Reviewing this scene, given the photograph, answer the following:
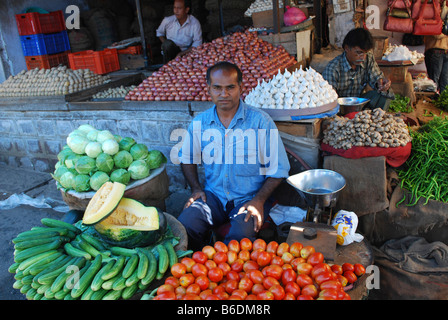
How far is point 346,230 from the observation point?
8.39 feet

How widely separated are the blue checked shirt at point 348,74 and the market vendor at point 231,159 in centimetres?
181

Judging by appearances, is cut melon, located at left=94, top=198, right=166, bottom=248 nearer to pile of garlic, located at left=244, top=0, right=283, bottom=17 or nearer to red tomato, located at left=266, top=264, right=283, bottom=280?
red tomato, located at left=266, top=264, right=283, bottom=280

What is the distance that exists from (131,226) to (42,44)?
22.5 feet

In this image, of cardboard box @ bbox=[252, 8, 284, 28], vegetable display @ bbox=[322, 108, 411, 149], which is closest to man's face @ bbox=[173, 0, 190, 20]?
cardboard box @ bbox=[252, 8, 284, 28]

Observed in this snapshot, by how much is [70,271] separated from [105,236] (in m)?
0.32

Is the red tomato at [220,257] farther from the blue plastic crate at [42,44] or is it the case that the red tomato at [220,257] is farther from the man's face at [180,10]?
the blue plastic crate at [42,44]

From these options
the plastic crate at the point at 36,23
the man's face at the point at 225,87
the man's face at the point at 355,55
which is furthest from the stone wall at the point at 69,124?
the plastic crate at the point at 36,23

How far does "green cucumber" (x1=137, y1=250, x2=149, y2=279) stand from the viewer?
6.54 feet

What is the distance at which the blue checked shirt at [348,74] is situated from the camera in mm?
4262

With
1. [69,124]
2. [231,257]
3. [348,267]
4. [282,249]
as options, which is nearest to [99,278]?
[231,257]

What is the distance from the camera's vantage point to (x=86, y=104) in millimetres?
Answer: 4723

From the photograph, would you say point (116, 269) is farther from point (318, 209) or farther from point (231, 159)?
point (318, 209)
